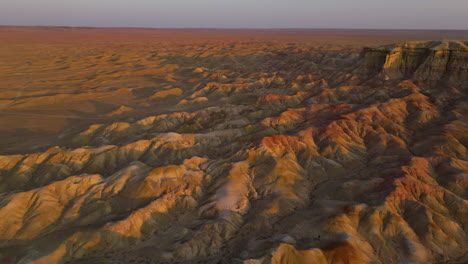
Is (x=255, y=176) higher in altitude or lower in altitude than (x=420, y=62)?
lower

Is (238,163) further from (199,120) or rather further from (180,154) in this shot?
(199,120)

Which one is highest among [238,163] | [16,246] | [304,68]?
[304,68]

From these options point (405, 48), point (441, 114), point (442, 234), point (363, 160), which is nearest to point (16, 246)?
point (442, 234)

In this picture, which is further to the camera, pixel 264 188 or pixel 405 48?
pixel 405 48

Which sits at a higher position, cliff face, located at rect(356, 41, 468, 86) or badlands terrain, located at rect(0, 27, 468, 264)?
cliff face, located at rect(356, 41, 468, 86)

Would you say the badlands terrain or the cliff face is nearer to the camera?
the badlands terrain
